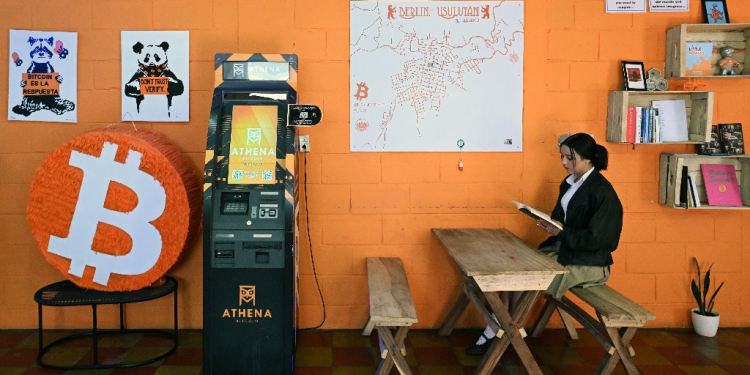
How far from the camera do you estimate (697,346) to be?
362 cm

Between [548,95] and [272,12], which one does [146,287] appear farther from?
[548,95]

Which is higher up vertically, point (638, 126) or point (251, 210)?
point (638, 126)

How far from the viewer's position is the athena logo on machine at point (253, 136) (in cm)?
311

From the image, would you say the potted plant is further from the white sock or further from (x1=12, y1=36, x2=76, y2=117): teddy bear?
(x1=12, y1=36, x2=76, y2=117): teddy bear

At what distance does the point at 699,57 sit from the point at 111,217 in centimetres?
409

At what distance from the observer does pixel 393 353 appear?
2.92 meters

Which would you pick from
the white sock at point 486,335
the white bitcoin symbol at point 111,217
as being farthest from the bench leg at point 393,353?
the white bitcoin symbol at point 111,217

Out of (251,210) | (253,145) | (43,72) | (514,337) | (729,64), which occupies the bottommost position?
(514,337)

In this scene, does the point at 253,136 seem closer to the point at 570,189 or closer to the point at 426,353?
the point at 426,353

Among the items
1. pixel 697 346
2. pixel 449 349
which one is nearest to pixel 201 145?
pixel 449 349

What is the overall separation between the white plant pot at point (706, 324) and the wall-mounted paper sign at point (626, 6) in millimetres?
2203

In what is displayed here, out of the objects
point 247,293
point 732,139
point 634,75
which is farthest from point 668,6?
point 247,293

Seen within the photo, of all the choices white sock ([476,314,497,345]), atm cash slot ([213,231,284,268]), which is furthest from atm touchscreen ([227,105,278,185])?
white sock ([476,314,497,345])

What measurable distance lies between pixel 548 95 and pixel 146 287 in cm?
302
